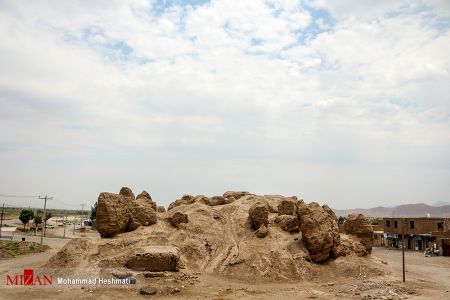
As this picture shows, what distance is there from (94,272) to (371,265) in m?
21.4

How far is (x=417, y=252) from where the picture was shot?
54.7 meters

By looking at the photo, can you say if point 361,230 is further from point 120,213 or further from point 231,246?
point 120,213

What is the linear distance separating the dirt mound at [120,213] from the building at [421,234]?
34.2 meters

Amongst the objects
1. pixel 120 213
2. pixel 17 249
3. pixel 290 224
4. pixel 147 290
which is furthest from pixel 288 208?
pixel 17 249

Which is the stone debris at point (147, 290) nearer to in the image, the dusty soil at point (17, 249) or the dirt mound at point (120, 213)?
the dirt mound at point (120, 213)

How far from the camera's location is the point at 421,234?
5616 cm

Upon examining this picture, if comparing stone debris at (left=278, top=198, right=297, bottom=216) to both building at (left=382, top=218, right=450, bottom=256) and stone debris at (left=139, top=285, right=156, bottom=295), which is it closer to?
stone debris at (left=139, top=285, right=156, bottom=295)

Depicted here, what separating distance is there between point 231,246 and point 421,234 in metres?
36.4

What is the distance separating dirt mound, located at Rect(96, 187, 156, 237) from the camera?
31719 millimetres

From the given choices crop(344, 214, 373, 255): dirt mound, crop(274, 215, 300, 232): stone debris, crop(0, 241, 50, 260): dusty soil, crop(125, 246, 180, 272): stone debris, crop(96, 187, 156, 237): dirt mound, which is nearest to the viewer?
crop(125, 246, 180, 272): stone debris

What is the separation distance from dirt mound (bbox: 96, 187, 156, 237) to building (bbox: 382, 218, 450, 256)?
3421 cm

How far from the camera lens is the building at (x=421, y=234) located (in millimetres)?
50531

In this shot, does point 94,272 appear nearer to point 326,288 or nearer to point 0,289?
point 0,289

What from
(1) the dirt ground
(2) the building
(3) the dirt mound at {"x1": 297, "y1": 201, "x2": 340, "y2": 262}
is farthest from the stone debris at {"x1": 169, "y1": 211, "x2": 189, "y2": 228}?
(2) the building
